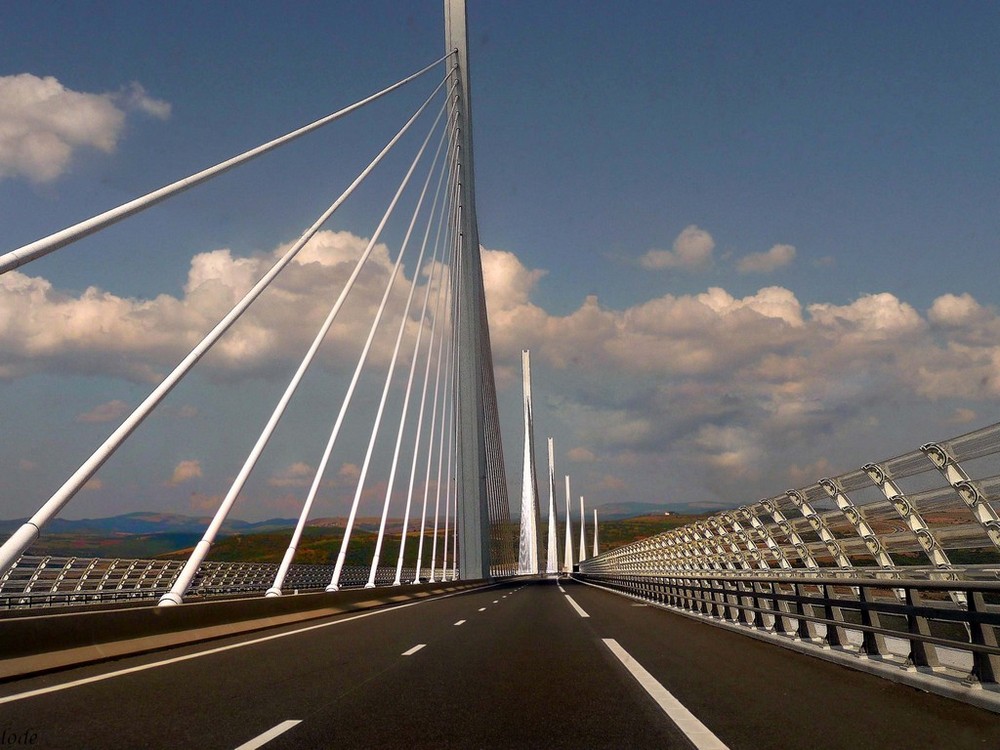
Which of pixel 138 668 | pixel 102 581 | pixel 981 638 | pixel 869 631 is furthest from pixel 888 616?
pixel 102 581

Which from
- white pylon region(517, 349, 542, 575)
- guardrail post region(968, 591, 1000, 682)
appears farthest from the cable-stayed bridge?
white pylon region(517, 349, 542, 575)

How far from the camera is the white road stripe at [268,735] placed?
6.64 metres

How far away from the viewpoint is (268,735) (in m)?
7.01

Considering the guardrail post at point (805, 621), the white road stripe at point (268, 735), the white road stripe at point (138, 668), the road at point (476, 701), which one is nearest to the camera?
the white road stripe at point (268, 735)

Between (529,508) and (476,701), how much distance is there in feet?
282

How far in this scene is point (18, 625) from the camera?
11.0 meters

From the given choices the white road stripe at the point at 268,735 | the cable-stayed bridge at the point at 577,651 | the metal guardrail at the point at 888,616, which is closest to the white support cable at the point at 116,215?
the cable-stayed bridge at the point at 577,651

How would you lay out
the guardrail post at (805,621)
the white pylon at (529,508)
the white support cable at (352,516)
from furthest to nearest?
the white pylon at (529,508) → the white support cable at (352,516) → the guardrail post at (805,621)

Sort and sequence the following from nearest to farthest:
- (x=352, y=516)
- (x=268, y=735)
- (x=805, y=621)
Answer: (x=268, y=735), (x=805, y=621), (x=352, y=516)

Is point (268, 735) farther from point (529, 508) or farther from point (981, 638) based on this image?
point (529, 508)

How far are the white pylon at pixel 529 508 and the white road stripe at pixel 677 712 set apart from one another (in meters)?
82.4

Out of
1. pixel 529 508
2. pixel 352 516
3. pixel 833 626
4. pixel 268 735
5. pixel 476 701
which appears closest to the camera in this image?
pixel 268 735

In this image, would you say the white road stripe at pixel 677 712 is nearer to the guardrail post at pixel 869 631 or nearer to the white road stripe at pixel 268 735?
the guardrail post at pixel 869 631

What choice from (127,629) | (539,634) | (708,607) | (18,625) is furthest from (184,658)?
(708,607)
